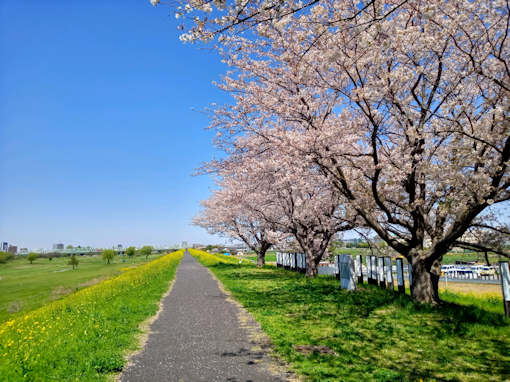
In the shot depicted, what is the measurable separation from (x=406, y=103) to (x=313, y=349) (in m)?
6.45

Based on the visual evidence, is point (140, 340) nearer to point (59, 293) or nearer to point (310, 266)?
point (310, 266)

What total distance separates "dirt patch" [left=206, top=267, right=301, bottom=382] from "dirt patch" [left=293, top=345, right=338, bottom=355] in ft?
1.59

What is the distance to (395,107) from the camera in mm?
9156

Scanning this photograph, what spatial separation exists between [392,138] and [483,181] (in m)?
3.71

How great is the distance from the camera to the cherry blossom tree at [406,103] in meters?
7.07

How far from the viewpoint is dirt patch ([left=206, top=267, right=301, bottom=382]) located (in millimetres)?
4789

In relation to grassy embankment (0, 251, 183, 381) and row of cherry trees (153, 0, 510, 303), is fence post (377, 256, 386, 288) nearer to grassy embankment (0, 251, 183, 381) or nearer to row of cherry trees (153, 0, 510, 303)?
row of cherry trees (153, 0, 510, 303)

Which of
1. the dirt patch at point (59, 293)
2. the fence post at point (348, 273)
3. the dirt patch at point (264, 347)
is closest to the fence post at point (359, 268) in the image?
the fence post at point (348, 273)

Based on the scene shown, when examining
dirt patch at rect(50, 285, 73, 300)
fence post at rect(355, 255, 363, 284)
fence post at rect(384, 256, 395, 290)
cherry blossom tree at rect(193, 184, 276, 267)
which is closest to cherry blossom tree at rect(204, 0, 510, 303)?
fence post at rect(384, 256, 395, 290)

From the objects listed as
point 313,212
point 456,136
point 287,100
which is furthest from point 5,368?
point 313,212

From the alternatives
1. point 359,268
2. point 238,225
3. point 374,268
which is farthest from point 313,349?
point 238,225

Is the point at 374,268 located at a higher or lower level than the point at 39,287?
higher

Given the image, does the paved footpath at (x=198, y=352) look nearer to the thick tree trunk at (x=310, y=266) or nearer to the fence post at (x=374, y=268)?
the fence post at (x=374, y=268)

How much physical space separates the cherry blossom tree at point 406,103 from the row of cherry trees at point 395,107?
3 cm
